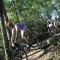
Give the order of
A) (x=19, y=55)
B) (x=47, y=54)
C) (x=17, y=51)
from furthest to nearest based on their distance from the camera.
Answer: (x=47, y=54), (x=19, y=55), (x=17, y=51)

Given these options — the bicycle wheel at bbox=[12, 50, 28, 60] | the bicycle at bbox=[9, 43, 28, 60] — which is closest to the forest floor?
the bicycle wheel at bbox=[12, 50, 28, 60]

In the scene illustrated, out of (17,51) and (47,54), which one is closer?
(17,51)

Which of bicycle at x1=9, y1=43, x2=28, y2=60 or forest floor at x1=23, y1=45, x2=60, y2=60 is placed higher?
bicycle at x1=9, y1=43, x2=28, y2=60

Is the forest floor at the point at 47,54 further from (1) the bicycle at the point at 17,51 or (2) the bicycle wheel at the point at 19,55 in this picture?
(1) the bicycle at the point at 17,51

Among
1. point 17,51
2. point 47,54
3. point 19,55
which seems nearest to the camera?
point 17,51

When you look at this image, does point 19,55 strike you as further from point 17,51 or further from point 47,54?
point 47,54

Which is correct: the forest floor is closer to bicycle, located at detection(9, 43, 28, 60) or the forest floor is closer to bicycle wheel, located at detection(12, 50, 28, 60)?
bicycle wheel, located at detection(12, 50, 28, 60)

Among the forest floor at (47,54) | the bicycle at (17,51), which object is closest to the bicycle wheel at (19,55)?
the bicycle at (17,51)

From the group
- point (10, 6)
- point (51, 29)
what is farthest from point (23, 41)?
point (10, 6)

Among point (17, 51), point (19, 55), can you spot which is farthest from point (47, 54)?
point (17, 51)

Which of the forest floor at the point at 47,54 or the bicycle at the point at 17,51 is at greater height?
the bicycle at the point at 17,51

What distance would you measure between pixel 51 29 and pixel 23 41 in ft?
32.3

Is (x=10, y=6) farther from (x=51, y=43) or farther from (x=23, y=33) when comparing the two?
(x=23, y=33)

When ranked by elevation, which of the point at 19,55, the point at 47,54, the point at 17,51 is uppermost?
the point at 17,51
